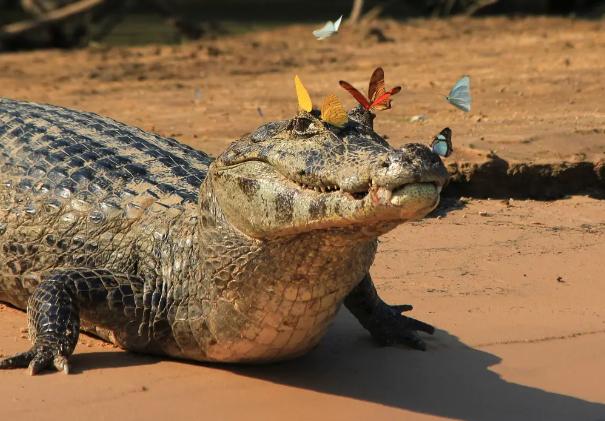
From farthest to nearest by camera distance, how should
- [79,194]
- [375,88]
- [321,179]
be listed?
[79,194], [375,88], [321,179]

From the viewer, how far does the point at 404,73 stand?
1123 centimetres

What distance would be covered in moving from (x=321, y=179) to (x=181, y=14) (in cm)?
1239

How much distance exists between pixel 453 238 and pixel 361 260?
7.81 ft

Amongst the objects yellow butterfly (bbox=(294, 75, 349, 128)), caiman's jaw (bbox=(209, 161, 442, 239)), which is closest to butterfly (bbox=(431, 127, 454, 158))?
yellow butterfly (bbox=(294, 75, 349, 128))

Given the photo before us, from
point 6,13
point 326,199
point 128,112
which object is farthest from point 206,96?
point 6,13

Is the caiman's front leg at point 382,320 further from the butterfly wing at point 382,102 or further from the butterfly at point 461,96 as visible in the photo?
the butterfly at point 461,96

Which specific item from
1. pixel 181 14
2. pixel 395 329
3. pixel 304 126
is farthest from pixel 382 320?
pixel 181 14

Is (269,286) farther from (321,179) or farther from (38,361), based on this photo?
(38,361)

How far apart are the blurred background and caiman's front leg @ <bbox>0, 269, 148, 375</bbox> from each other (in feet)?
30.3

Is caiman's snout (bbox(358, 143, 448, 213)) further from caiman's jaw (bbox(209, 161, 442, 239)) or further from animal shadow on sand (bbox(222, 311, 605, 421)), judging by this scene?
animal shadow on sand (bbox(222, 311, 605, 421))

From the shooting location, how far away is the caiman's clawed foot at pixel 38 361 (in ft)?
14.9

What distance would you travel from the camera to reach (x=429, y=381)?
4680 mm

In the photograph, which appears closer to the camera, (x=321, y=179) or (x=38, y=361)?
(x=321, y=179)

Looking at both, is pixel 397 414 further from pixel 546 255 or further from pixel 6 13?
pixel 6 13
